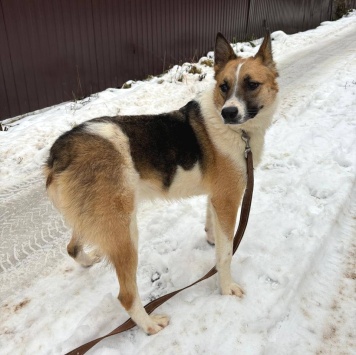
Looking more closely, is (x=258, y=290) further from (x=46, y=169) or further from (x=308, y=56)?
(x=308, y=56)

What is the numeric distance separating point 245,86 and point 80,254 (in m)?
1.98

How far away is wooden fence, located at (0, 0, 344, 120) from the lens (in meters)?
5.99

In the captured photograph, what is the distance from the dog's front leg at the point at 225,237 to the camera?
2561mm

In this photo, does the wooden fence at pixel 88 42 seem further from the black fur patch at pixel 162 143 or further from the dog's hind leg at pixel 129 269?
the dog's hind leg at pixel 129 269

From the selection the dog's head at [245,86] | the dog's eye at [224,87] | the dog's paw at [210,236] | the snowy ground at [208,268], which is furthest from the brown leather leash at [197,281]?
the dog's paw at [210,236]

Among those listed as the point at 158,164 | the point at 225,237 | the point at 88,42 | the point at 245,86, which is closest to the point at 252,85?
the point at 245,86

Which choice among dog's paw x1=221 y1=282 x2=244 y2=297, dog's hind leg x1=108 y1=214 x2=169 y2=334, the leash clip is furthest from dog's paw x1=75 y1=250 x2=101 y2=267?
the leash clip

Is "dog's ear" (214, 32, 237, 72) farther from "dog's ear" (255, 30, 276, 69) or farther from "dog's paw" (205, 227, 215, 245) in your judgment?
"dog's paw" (205, 227, 215, 245)

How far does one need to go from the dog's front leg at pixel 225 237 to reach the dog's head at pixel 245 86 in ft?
2.13

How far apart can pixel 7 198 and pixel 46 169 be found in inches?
74.3

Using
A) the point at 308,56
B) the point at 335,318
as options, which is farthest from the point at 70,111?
the point at 308,56

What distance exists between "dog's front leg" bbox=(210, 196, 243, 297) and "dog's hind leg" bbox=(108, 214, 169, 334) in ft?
2.05

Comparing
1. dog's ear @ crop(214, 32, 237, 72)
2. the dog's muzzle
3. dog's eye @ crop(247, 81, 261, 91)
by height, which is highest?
dog's ear @ crop(214, 32, 237, 72)

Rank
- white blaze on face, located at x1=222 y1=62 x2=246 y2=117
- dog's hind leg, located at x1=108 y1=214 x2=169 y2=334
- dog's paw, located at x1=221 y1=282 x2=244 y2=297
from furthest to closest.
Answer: dog's paw, located at x1=221 y1=282 x2=244 y2=297 < white blaze on face, located at x1=222 y1=62 x2=246 y2=117 < dog's hind leg, located at x1=108 y1=214 x2=169 y2=334
